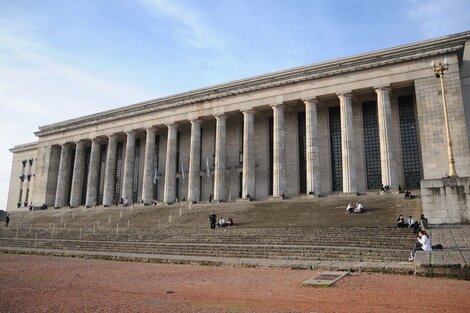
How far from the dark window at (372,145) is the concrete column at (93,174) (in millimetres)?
34079

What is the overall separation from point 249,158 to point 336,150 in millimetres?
9000

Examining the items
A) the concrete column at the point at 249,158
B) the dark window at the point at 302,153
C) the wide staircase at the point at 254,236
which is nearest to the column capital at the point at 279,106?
the concrete column at the point at 249,158

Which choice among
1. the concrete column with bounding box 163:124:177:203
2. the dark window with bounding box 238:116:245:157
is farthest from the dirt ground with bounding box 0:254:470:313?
the dark window with bounding box 238:116:245:157

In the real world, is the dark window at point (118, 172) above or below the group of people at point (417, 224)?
above

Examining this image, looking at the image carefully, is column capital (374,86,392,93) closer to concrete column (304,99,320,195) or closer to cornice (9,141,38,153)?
concrete column (304,99,320,195)

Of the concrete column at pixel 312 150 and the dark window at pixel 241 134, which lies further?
the dark window at pixel 241 134

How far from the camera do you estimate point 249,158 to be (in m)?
39.1

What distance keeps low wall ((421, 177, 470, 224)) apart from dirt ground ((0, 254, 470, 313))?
9.67m

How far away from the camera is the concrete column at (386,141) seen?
1265 inches

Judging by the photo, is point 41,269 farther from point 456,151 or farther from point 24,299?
point 456,151

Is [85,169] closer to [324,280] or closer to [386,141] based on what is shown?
[386,141]

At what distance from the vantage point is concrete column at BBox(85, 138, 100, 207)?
49.4m

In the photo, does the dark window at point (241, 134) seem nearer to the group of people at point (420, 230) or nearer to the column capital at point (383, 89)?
the column capital at point (383, 89)

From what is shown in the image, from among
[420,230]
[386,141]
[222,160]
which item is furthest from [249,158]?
[420,230]
